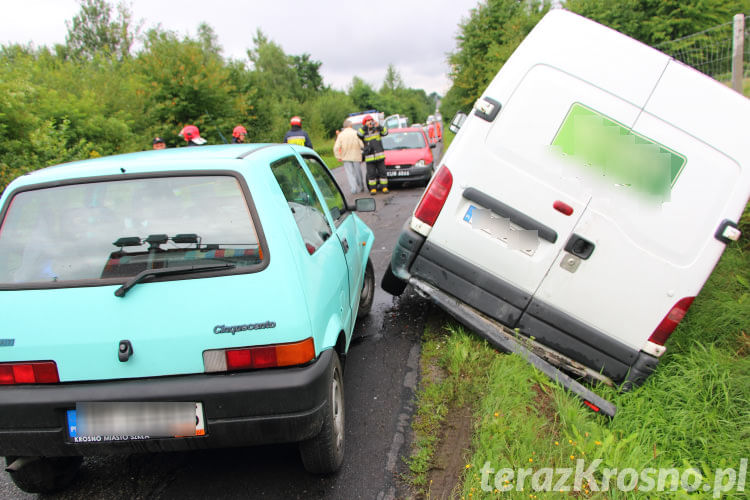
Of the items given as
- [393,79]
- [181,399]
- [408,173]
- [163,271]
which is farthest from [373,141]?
[393,79]

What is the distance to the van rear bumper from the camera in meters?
3.21

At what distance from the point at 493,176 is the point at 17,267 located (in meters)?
2.93

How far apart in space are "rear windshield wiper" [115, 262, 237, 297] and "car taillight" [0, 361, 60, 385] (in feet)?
1.55

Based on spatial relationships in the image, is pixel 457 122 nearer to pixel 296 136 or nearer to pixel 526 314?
pixel 526 314

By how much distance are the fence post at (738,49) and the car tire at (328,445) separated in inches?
233

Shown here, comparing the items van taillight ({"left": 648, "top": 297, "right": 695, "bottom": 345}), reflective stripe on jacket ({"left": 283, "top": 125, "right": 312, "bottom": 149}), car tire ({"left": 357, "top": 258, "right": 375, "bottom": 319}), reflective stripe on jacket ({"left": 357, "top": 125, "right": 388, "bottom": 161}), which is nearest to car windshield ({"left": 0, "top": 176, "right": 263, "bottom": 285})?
car tire ({"left": 357, "top": 258, "right": 375, "bottom": 319})

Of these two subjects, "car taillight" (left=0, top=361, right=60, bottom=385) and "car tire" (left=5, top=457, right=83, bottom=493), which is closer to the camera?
"car taillight" (left=0, top=361, right=60, bottom=385)

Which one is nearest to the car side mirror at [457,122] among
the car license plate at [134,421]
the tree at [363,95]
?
the car license plate at [134,421]

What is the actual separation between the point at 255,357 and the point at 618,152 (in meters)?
2.70

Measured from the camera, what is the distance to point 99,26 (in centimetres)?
4359

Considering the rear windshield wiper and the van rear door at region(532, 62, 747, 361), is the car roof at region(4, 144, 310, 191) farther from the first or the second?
the van rear door at region(532, 62, 747, 361)

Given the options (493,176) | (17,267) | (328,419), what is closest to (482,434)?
(328,419)

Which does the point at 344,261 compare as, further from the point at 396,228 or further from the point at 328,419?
the point at 396,228

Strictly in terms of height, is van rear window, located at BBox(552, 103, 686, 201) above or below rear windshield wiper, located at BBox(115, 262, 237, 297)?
above
